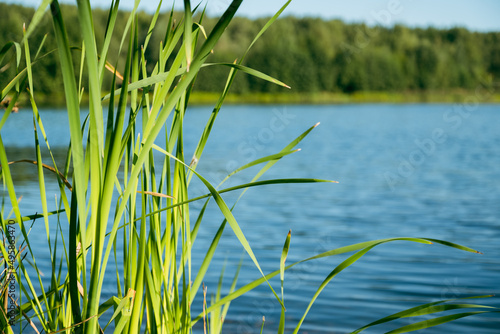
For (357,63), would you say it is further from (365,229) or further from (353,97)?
(365,229)

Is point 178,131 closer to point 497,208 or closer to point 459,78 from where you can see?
point 497,208

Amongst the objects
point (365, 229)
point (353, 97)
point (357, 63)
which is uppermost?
point (357, 63)

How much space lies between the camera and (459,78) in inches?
2060

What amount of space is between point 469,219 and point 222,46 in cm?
4571

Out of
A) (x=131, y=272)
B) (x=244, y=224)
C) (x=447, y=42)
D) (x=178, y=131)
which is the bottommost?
(x=244, y=224)

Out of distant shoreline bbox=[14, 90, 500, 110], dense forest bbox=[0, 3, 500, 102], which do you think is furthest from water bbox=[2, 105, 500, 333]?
dense forest bbox=[0, 3, 500, 102]

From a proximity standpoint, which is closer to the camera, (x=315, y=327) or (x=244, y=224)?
(x=315, y=327)

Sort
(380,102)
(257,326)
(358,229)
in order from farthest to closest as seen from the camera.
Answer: (380,102) → (358,229) → (257,326)

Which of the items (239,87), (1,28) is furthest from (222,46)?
(1,28)

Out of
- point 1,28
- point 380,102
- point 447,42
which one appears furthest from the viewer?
point 447,42

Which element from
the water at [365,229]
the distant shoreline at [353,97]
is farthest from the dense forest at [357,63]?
the water at [365,229]

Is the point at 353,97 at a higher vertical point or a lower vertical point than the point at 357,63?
lower

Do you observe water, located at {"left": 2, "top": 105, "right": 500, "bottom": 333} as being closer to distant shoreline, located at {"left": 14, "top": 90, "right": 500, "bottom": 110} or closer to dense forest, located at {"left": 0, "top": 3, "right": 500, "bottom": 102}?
distant shoreline, located at {"left": 14, "top": 90, "right": 500, "bottom": 110}

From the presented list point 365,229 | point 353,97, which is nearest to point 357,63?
point 353,97
